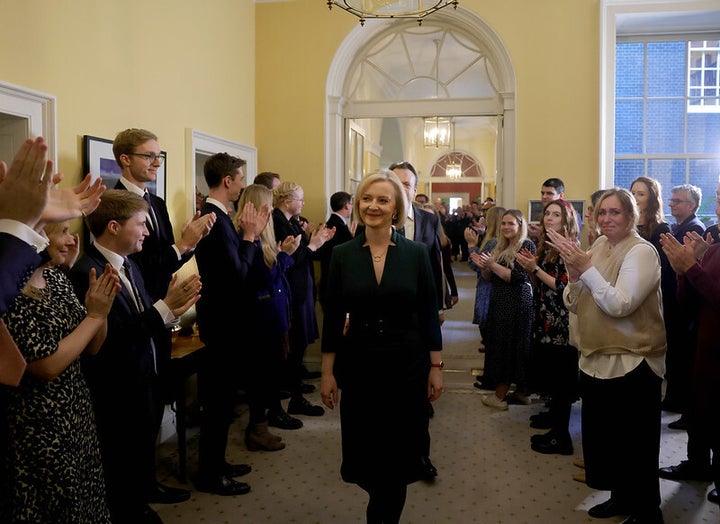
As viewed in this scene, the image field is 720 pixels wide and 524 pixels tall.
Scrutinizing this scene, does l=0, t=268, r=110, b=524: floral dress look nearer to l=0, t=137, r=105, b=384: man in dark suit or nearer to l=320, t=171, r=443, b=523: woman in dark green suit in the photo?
l=0, t=137, r=105, b=384: man in dark suit

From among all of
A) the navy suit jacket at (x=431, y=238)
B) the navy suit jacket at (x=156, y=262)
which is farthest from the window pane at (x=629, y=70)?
the navy suit jacket at (x=156, y=262)

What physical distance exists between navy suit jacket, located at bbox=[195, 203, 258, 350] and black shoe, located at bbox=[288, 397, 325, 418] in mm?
1681

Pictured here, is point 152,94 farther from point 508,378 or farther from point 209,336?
point 508,378

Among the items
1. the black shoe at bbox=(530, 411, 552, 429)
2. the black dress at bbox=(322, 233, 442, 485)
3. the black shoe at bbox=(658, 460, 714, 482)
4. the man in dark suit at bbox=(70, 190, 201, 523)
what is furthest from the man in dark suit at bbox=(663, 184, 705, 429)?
the man in dark suit at bbox=(70, 190, 201, 523)

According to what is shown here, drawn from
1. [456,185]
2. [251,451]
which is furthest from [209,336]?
[456,185]

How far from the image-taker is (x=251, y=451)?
12.7 feet

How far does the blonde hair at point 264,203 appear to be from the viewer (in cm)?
342

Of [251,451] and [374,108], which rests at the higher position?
[374,108]

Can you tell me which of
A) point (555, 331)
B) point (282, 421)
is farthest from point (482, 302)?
point (282, 421)

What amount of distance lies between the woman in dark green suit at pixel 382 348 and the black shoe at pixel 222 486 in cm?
102

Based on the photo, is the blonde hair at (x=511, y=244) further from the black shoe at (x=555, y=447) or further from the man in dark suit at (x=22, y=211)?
the man in dark suit at (x=22, y=211)

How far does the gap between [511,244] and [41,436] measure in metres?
3.48

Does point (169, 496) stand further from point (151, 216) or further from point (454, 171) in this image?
point (454, 171)

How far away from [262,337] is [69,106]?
170cm
